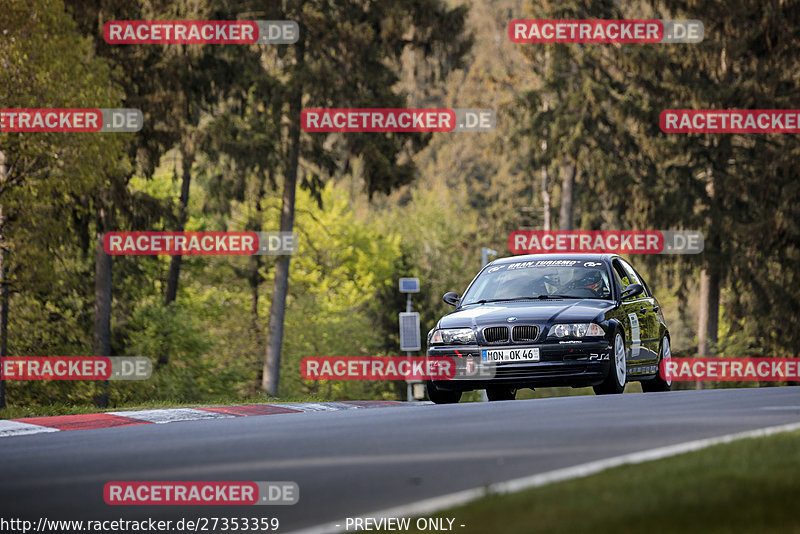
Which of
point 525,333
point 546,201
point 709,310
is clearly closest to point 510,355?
point 525,333

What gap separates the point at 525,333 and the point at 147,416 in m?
4.20

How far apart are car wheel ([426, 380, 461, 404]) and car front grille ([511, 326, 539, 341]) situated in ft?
3.86

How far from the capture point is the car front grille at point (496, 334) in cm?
1445

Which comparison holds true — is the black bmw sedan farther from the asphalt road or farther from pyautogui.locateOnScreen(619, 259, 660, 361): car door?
the asphalt road

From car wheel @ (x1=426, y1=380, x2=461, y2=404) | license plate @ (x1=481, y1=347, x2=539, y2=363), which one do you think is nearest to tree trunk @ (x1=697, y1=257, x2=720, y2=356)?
car wheel @ (x1=426, y1=380, x2=461, y2=404)

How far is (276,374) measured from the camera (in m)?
36.8

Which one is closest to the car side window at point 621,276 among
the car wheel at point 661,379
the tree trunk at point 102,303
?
the car wheel at point 661,379

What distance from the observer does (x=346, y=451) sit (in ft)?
28.3

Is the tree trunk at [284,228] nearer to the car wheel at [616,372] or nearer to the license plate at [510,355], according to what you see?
the car wheel at [616,372]

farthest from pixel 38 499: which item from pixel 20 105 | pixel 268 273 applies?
pixel 268 273

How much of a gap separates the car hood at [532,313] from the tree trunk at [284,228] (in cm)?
2063

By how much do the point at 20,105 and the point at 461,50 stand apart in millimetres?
16885

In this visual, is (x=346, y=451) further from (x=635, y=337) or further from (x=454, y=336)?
(x=635, y=337)

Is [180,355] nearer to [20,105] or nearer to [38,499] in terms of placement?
[20,105]
